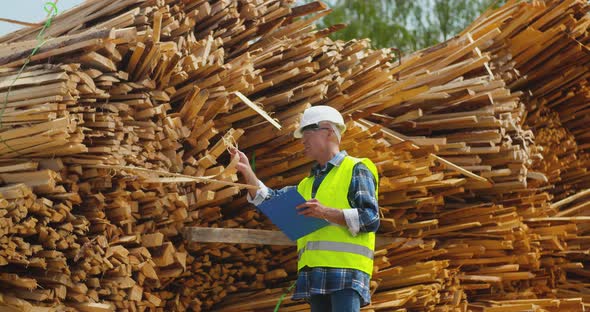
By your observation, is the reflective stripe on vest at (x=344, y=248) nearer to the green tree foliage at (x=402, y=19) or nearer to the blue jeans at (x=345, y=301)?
the blue jeans at (x=345, y=301)

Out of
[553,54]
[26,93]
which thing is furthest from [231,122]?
[553,54]

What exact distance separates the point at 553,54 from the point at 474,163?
2.03m

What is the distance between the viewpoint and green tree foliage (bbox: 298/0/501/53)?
71.9 ft

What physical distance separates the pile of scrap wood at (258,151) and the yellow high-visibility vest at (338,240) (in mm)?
557

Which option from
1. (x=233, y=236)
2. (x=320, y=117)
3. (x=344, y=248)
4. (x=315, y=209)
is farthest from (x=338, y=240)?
(x=233, y=236)

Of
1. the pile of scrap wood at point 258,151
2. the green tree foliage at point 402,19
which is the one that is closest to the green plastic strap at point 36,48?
the pile of scrap wood at point 258,151

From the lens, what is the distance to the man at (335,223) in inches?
206

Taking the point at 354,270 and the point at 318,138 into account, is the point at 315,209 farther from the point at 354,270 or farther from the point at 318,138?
the point at 318,138

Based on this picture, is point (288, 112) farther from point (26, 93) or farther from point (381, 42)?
point (381, 42)

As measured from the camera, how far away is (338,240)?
5344 mm

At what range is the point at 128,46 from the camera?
18.6 ft

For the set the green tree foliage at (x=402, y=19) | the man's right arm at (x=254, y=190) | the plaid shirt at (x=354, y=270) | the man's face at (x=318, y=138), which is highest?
the green tree foliage at (x=402, y=19)

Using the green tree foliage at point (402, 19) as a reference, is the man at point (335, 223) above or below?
below

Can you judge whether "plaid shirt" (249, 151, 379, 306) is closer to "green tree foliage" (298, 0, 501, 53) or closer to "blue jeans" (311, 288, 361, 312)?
"blue jeans" (311, 288, 361, 312)
